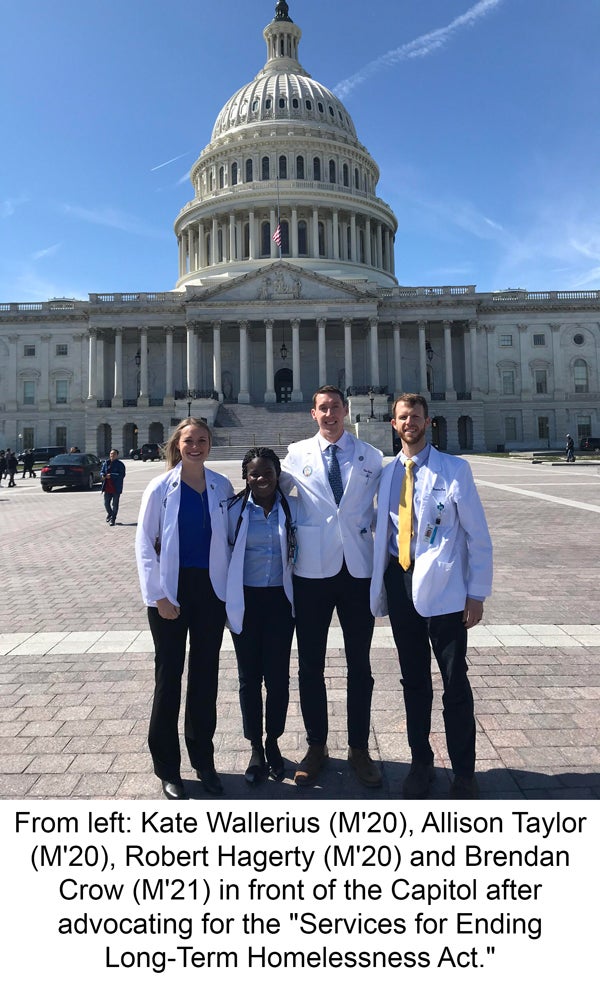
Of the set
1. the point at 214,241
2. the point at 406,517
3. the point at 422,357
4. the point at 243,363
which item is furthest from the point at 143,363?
the point at 406,517

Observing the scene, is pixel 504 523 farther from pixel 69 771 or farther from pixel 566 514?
pixel 69 771

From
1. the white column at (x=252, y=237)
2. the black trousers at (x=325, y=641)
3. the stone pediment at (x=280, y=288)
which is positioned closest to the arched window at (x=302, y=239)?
the white column at (x=252, y=237)

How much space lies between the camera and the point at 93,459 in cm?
2955

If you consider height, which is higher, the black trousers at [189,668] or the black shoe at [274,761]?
the black trousers at [189,668]

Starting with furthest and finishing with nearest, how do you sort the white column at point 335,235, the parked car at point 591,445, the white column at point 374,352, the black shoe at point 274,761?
the white column at point 335,235, the white column at point 374,352, the parked car at point 591,445, the black shoe at point 274,761

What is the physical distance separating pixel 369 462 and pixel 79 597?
6.32 metres

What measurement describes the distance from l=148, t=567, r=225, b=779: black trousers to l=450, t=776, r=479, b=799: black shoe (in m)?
1.56

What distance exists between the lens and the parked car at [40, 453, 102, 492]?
2677 cm

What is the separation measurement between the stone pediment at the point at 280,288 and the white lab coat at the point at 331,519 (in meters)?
59.7

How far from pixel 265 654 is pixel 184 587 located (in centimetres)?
73

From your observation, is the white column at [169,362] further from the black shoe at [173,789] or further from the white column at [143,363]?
the black shoe at [173,789]

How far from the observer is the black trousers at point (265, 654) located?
4047 mm

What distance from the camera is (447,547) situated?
3840mm

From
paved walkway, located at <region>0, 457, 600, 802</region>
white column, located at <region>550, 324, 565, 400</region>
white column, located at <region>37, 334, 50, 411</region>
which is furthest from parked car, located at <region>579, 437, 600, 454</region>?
white column, located at <region>37, 334, 50, 411</region>
